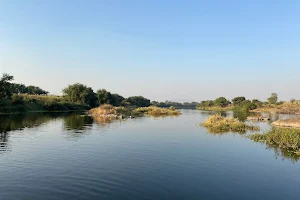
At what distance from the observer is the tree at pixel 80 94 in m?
133

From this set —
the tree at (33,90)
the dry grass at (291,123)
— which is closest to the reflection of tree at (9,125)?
the dry grass at (291,123)

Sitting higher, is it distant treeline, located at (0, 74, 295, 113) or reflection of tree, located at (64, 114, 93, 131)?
distant treeline, located at (0, 74, 295, 113)

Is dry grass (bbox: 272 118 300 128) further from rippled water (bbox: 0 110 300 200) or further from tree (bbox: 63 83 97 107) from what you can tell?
A: tree (bbox: 63 83 97 107)

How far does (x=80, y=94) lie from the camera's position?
13325 centimetres

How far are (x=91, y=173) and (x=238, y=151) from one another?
17.6m

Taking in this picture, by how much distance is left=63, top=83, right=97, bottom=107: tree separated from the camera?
436ft

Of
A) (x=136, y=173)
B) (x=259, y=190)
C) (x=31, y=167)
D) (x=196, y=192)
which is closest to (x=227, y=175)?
(x=259, y=190)

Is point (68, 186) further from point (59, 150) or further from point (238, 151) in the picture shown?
point (238, 151)

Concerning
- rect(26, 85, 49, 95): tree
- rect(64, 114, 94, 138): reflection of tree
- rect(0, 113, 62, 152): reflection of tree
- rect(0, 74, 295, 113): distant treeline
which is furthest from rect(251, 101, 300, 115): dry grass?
rect(26, 85, 49, 95): tree

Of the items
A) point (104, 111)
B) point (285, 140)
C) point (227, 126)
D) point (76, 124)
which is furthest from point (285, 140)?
point (104, 111)

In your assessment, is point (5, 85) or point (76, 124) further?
point (5, 85)

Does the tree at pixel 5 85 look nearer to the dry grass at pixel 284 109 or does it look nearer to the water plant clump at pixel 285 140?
the water plant clump at pixel 285 140

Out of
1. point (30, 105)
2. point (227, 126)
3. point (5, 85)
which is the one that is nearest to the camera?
point (227, 126)

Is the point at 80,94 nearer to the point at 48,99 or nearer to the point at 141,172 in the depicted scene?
the point at 48,99
